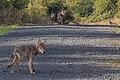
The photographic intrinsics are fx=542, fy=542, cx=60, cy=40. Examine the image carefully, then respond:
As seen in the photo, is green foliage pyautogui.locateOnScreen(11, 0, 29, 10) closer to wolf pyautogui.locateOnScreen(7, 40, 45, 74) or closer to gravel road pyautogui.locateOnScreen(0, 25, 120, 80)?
gravel road pyautogui.locateOnScreen(0, 25, 120, 80)

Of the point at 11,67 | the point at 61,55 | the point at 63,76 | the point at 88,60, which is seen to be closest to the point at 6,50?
the point at 61,55

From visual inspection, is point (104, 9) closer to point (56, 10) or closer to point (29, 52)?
point (56, 10)

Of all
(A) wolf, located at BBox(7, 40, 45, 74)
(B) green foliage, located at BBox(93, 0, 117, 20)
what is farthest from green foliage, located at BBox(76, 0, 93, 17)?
(A) wolf, located at BBox(7, 40, 45, 74)

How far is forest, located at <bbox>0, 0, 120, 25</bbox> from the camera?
6311 centimetres

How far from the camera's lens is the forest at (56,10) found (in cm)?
6311

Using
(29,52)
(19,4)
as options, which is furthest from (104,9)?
(29,52)

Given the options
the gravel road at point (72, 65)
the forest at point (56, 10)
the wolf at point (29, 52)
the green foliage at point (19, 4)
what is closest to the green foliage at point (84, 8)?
the forest at point (56, 10)

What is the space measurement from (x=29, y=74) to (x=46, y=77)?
2.91ft

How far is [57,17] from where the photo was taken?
63.9 metres

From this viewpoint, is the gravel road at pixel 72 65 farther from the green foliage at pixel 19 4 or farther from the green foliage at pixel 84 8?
the green foliage at pixel 84 8

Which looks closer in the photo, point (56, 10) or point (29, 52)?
point (29, 52)

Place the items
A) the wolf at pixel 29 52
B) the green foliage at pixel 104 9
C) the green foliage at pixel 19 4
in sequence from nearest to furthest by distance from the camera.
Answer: the wolf at pixel 29 52 → the green foliage at pixel 19 4 → the green foliage at pixel 104 9

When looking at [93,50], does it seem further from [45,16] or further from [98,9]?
[98,9]

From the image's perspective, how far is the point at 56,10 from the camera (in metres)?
77.6
